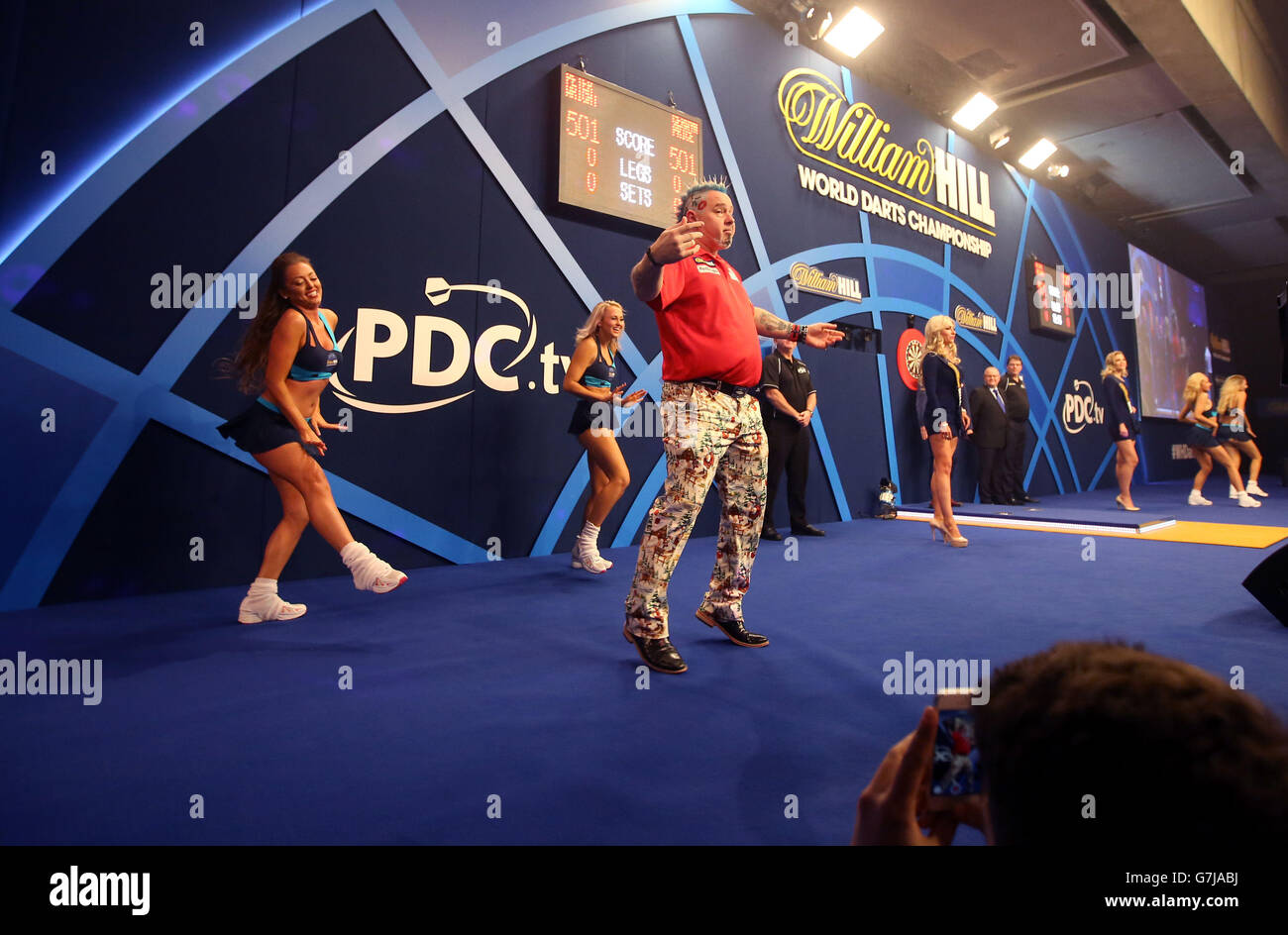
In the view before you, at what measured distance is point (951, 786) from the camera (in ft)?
2.20

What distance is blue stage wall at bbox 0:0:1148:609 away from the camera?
3166mm

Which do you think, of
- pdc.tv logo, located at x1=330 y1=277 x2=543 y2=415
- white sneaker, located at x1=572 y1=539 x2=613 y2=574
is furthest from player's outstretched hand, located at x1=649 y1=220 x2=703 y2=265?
pdc.tv logo, located at x1=330 y1=277 x2=543 y2=415

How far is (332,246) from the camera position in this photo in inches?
154

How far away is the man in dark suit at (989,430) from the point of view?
26.9 ft

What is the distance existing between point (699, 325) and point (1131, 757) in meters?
2.02

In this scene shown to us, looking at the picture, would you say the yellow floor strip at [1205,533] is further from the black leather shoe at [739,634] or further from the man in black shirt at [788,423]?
the black leather shoe at [739,634]

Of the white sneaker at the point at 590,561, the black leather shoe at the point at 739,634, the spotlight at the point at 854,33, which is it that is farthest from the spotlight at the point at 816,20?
the black leather shoe at the point at 739,634

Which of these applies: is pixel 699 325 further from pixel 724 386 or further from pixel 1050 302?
pixel 1050 302

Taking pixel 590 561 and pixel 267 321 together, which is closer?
pixel 267 321

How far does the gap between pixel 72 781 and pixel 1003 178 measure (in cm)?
1112

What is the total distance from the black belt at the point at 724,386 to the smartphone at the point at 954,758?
175 centimetres

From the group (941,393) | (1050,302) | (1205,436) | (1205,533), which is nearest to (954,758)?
(941,393)

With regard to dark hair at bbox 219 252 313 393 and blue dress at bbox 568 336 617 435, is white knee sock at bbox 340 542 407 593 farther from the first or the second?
blue dress at bbox 568 336 617 435
